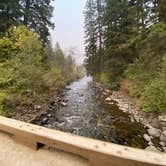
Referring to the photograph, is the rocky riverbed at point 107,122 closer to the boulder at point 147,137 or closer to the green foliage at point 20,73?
the boulder at point 147,137

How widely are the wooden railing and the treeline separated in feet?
25.5

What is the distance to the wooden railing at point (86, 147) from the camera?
1.16 m

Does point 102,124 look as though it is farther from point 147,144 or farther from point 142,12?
point 142,12

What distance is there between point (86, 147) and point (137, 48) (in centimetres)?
1520

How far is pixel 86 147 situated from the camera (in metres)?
1.37

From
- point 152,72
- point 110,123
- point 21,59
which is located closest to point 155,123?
point 110,123

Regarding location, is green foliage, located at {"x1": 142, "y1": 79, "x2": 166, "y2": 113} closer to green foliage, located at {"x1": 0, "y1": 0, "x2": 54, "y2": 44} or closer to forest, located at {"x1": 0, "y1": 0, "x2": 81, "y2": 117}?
forest, located at {"x1": 0, "y1": 0, "x2": 81, "y2": 117}

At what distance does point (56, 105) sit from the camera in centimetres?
1241

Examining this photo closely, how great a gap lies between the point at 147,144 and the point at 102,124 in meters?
2.46

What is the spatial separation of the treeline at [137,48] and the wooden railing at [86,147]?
777 centimetres

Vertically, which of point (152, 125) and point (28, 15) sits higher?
point (28, 15)

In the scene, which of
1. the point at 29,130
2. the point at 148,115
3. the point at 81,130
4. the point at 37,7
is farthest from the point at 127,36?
the point at 29,130

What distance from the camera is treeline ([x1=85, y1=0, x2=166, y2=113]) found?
9797 millimetres

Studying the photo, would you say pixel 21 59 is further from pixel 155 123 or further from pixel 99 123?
pixel 155 123
